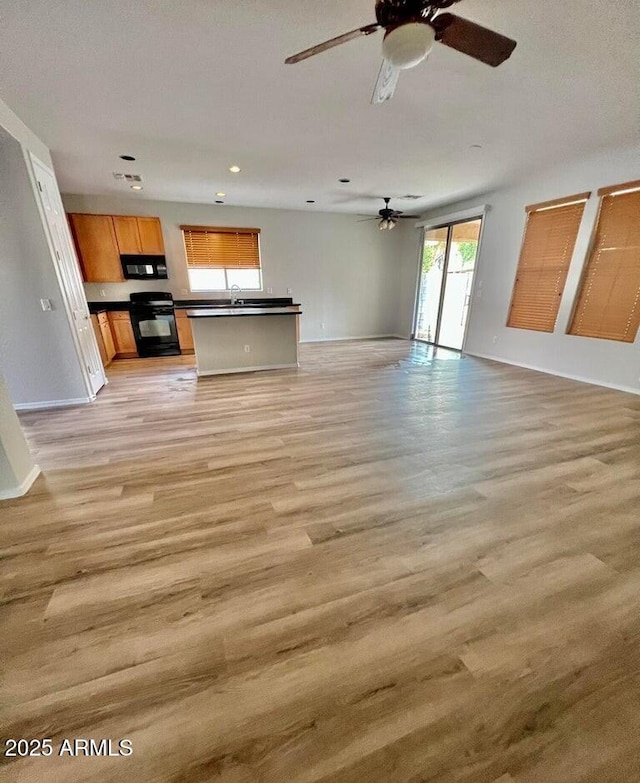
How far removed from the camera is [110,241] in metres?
5.70

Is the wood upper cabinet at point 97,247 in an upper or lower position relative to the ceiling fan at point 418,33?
lower

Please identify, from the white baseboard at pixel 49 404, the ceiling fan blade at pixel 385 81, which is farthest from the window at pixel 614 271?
the white baseboard at pixel 49 404

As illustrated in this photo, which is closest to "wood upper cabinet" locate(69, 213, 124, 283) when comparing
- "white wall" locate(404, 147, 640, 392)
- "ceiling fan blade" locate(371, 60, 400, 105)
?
"ceiling fan blade" locate(371, 60, 400, 105)

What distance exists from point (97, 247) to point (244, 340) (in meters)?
3.45

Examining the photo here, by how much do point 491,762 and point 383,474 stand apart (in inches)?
56.6

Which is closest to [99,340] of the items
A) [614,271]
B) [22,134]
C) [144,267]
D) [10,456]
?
[144,267]

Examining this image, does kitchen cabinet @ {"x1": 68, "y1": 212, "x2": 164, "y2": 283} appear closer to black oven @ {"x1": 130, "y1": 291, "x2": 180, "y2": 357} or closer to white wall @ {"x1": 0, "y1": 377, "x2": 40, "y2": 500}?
black oven @ {"x1": 130, "y1": 291, "x2": 180, "y2": 357}

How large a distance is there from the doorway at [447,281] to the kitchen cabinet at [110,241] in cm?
564

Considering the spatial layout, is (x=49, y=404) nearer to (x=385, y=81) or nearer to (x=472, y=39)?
(x=385, y=81)

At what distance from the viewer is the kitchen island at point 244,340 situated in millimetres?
4660

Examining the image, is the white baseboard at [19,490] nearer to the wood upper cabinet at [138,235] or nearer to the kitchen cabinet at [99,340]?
the kitchen cabinet at [99,340]

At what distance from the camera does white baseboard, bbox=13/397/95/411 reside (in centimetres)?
351

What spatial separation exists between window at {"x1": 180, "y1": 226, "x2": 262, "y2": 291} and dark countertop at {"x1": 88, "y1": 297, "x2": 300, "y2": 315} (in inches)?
10.3

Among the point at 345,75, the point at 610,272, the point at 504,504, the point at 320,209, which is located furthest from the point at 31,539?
the point at 320,209
